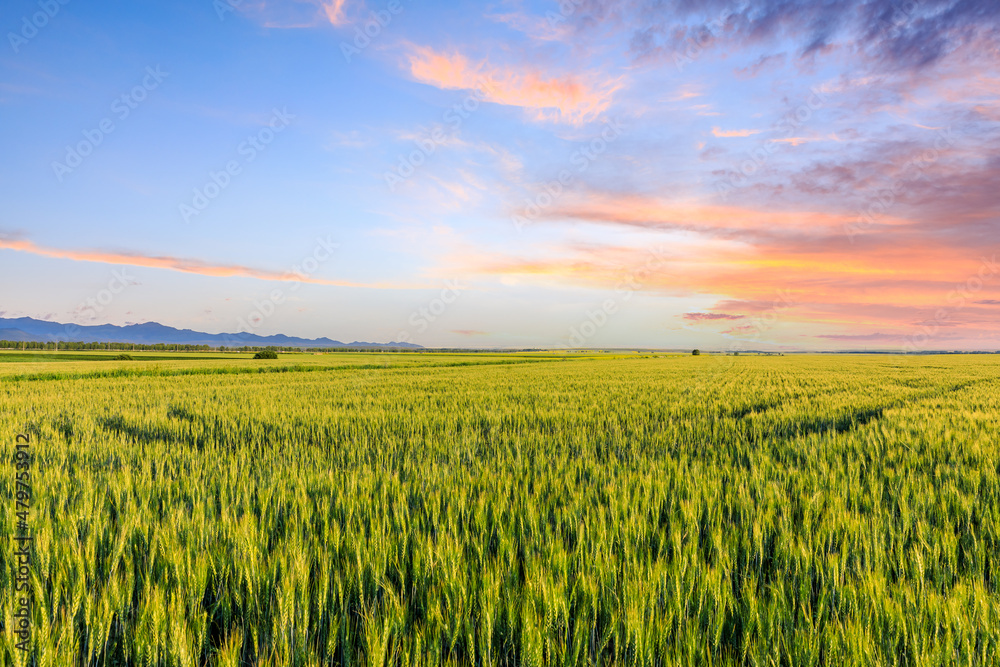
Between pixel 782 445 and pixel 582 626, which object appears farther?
pixel 782 445

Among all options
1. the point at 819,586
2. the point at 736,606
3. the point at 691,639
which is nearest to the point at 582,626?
the point at 691,639

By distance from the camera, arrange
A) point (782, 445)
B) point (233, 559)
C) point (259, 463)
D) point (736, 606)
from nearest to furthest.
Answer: point (736, 606) → point (233, 559) → point (259, 463) → point (782, 445)

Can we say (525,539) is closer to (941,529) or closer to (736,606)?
(736,606)

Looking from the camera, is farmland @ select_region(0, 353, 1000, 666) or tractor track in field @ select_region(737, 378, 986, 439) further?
tractor track in field @ select_region(737, 378, 986, 439)

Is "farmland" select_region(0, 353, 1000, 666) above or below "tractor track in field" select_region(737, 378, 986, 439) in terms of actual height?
above

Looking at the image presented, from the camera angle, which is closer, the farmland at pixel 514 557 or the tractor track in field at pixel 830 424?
the farmland at pixel 514 557

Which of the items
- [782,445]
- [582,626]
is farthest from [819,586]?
[782,445]

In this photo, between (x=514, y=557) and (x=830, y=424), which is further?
(x=830, y=424)

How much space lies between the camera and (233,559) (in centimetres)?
254

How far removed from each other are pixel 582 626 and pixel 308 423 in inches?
307

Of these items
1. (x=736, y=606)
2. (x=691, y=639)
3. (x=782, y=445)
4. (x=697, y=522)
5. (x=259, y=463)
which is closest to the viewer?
(x=691, y=639)

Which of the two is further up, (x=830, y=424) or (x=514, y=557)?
(x=514, y=557)

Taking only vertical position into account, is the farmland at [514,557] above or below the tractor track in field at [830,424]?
above

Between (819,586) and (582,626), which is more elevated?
(582,626)
